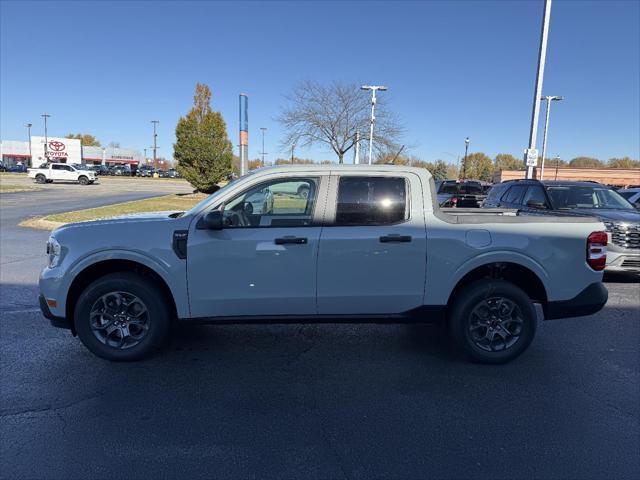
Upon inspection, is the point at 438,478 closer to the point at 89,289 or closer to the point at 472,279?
the point at 472,279

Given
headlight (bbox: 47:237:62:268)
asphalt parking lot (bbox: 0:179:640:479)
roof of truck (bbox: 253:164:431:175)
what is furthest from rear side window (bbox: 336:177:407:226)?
headlight (bbox: 47:237:62:268)

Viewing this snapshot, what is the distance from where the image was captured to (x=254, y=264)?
386 cm

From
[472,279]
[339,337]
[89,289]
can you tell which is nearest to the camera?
[89,289]

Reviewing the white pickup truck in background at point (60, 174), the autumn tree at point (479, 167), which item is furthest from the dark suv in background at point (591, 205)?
the autumn tree at point (479, 167)

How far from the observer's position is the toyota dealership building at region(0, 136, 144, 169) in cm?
6569

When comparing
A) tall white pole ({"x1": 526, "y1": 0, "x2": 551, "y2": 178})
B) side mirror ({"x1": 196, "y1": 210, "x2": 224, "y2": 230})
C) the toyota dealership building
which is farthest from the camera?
the toyota dealership building

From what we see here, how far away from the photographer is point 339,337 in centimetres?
482

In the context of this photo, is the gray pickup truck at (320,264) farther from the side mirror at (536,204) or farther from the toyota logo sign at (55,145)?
the toyota logo sign at (55,145)

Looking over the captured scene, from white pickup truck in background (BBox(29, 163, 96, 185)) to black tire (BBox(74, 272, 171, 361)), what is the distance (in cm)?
3970

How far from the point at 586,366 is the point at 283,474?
10.5ft

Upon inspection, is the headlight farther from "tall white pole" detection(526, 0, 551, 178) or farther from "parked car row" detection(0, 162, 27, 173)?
"parked car row" detection(0, 162, 27, 173)

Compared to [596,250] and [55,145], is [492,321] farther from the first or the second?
[55,145]

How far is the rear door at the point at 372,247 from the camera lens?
3900mm

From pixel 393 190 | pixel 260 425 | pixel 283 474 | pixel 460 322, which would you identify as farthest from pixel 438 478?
pixel 393 190
